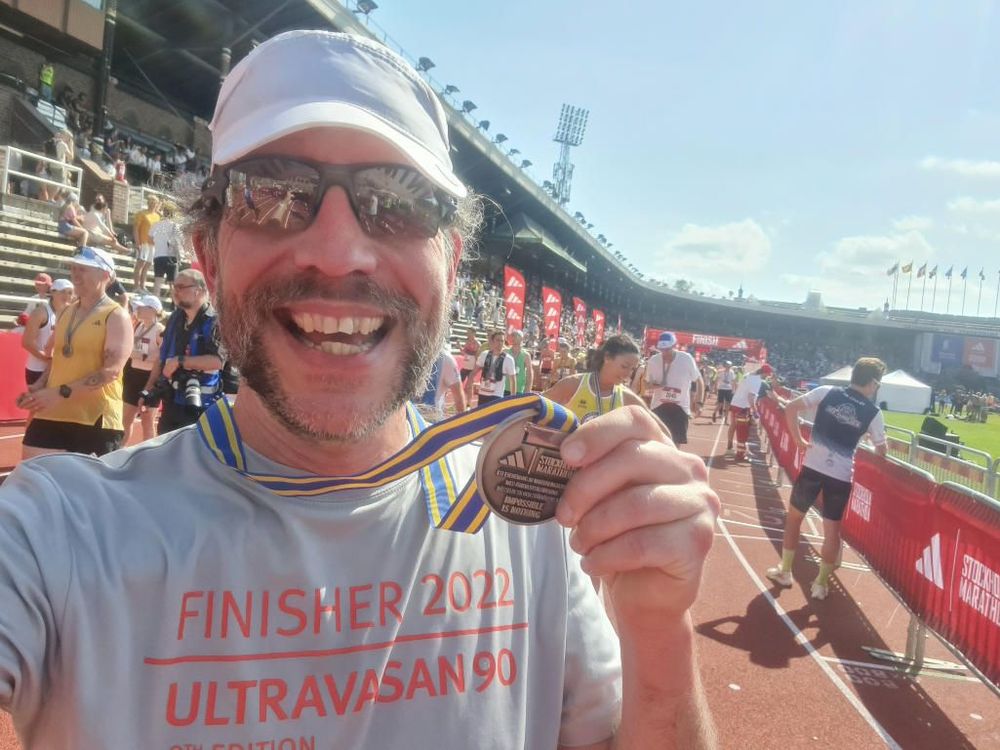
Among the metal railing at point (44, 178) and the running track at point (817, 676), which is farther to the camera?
the metal railing at point (44, 178)

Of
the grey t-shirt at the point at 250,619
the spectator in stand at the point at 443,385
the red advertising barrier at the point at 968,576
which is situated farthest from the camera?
the spectator in stand at the point at 443,385

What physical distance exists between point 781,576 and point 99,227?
14.4 metres

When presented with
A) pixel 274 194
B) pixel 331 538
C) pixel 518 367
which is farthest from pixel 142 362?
pixel 331 538

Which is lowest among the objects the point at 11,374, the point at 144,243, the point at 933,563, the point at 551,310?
the point at 933,563

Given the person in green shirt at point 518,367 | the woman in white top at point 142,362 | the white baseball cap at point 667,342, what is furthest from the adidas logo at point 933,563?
the woman in white top at point 142,362

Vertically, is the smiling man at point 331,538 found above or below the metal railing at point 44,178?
below

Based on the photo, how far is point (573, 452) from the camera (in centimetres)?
108

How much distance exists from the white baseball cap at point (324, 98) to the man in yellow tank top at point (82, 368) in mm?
3972

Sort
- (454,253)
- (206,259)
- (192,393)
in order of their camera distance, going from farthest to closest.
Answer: (192,393)
(454,253)
(206,259)

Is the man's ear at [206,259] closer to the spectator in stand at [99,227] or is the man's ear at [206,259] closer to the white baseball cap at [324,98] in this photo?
the white baseball cap at [324,98]

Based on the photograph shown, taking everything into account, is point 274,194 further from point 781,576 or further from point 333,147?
point 781,576

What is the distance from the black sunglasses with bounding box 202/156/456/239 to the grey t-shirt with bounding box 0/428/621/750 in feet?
1.50

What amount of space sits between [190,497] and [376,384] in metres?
0.38

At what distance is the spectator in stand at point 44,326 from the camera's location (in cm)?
700
